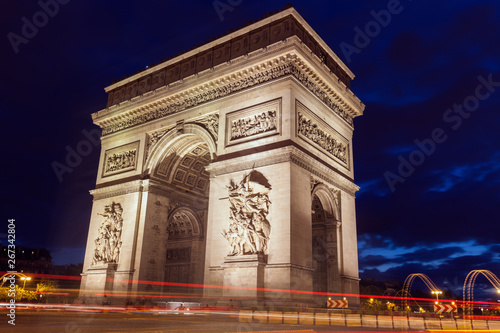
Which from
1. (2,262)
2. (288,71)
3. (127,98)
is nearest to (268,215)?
(288,71)

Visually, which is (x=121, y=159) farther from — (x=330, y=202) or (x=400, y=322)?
(x=400, y=322)

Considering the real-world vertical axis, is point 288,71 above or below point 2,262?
above

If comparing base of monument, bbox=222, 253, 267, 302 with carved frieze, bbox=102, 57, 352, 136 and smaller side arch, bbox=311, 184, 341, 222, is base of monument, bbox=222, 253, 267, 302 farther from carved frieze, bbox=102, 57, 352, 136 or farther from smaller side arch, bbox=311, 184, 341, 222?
carved frieze, bbox=102, 57, 352, 136

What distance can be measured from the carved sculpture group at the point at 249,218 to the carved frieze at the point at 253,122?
2.23m

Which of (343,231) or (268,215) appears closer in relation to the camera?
(268,215)

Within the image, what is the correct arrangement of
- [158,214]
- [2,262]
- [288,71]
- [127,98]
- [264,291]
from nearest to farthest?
[264,291] → [288,71] → [158,214] → [127,98] → [2,262]

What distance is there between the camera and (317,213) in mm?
23531

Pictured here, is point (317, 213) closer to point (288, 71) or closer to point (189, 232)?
point (288, 71)

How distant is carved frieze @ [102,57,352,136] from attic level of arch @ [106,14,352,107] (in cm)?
142

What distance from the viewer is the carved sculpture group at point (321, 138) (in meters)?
21.1

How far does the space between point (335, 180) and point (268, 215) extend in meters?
5.83

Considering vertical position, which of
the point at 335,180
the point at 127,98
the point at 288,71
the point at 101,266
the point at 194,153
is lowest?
the point at 101,266

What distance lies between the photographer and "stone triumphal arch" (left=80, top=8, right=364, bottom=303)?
18844 millimetres

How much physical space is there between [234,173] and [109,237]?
31.6ft
